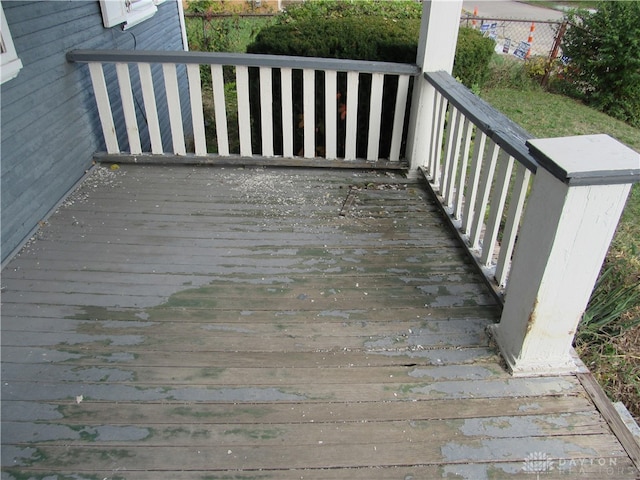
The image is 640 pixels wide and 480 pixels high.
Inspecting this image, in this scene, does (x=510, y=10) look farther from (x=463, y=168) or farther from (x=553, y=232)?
(x=553, y=232)

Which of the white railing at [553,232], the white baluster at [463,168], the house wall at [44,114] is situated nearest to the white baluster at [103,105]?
the house wall at [44,114]

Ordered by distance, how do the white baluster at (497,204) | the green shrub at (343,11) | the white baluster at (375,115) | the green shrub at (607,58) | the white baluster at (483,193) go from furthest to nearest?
the green shrub at (607,58) < the green shrub at (343,11) < the white baluster at (375,115) < the white baluster at (483,193) < the white baluster at (497,204)

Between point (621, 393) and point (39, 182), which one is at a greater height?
point (39, 182)

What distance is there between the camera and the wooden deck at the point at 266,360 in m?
1.70

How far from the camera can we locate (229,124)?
6176 millimetres

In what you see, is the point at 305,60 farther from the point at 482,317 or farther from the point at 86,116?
the point at 482,317

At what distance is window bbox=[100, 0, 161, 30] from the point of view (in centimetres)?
415

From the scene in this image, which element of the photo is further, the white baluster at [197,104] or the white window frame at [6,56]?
the white baluster at [197,104]

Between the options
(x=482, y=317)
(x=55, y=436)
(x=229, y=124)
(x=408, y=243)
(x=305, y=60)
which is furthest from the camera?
(x=229, y=124)

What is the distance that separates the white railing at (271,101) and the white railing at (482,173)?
1.54ft

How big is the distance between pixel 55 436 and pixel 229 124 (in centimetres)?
494

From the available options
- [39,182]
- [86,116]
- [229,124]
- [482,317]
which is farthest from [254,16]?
[482,317]

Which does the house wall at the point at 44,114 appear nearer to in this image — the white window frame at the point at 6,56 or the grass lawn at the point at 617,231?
the white window frame at the point at 6,56

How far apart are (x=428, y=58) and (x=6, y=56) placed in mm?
2643
